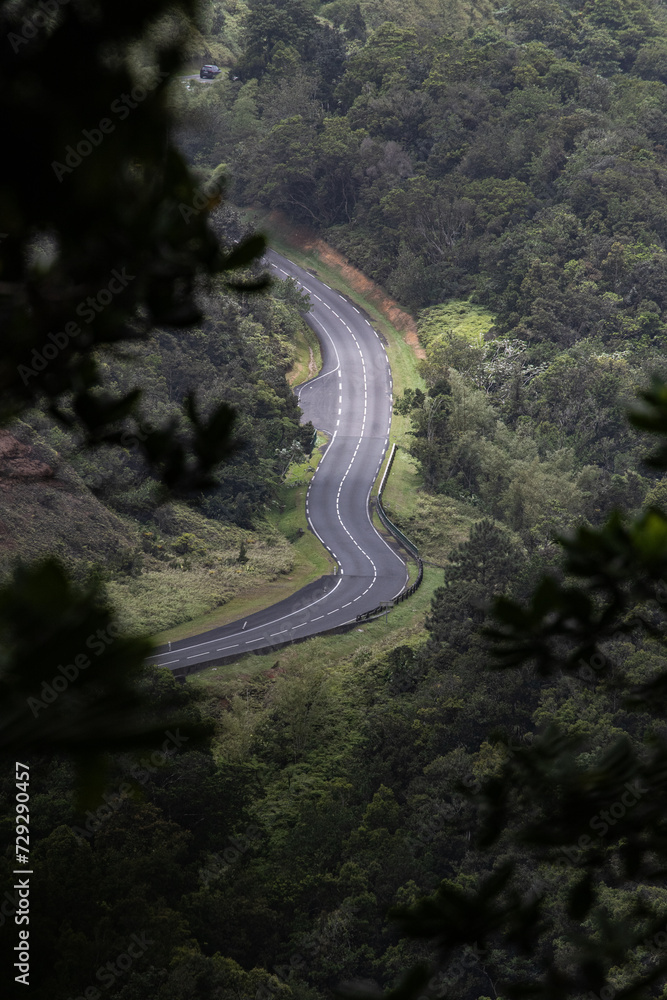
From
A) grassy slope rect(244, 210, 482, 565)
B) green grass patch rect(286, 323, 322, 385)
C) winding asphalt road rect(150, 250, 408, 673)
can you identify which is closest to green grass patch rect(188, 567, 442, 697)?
winding asphalt road rect(150, 250, 408, 673)

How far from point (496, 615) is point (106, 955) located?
11.8 metres

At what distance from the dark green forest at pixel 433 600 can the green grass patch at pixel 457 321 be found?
0.33 metres

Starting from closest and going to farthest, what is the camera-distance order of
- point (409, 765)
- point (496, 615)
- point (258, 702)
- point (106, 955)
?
point (496, 615)
point (106, 955)
point (409, 765)
point (258, 702)

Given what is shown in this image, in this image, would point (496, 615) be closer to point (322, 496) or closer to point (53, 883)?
point (53, 883)

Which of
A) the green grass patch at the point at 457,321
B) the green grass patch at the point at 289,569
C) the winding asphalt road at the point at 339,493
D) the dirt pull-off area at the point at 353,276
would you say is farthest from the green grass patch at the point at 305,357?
the green grass patch at the point at 289,569

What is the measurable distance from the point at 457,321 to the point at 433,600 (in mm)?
25938

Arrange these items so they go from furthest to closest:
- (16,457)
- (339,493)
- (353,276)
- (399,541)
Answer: (353,276) → (339,493) → (399,541) → (16,457)

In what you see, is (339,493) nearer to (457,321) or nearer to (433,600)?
(433,600)

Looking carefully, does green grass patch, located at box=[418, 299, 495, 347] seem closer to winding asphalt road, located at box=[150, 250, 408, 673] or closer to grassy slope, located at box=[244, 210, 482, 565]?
grassy slope, located at box=[244, 210, 482, 565]

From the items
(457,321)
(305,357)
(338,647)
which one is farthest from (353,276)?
(338,647)

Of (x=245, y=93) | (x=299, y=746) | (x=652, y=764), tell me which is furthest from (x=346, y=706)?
(x=245, y=93)

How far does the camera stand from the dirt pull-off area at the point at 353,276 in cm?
4962

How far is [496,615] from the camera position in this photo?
273cm

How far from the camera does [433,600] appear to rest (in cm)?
2567
